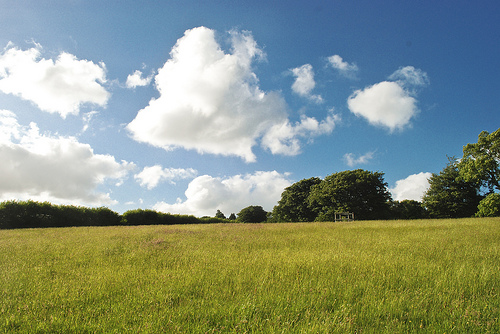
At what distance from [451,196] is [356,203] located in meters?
22.0

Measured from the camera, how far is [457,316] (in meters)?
4.25

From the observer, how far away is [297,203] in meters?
59.0

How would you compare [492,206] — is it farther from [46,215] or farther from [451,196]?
[46,215]

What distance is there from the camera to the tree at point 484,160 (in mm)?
32397

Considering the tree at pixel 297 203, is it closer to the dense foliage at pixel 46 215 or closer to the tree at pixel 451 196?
the tree at pixel 451 196

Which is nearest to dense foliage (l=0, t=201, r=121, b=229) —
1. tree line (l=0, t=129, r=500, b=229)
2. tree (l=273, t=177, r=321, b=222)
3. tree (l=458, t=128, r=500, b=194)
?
tree line (l=0, t=129, r=500, b=229)

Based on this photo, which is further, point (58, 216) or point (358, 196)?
point (358, 196)

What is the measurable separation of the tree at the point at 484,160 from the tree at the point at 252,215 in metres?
64.1

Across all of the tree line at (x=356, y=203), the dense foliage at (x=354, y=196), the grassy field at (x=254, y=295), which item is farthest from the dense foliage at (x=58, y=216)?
the dense foliage at (x=354, y=196)

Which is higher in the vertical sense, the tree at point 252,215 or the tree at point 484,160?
the tree at point 484,160

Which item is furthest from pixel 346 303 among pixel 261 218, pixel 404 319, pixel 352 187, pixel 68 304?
pixel 261 218

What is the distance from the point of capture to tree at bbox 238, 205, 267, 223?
9081cm

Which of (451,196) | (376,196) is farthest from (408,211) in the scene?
(376,196)

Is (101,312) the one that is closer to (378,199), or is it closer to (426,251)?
(426,251)
